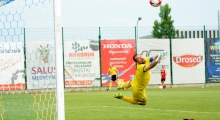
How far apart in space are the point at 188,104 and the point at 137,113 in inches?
156

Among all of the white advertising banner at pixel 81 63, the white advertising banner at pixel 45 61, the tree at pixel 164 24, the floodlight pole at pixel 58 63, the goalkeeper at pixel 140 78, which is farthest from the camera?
the tree at pixel 164 24

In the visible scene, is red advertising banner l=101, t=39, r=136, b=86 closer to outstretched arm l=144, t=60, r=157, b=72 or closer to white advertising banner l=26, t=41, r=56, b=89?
white advertising banner l=26, t=41, r=56, b=89

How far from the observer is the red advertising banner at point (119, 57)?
1371 inches

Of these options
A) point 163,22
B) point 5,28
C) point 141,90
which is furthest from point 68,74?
point 163,22

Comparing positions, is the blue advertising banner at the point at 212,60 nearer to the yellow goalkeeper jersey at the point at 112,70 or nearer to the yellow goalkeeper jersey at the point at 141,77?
the yellow goalkeeper jersey at the point at 112,70

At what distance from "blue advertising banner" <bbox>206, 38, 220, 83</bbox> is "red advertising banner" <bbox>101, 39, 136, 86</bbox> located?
5.55 meters

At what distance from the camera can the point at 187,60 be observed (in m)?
36.3

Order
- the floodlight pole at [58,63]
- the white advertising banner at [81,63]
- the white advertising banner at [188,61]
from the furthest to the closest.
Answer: the white advertising banner at [188,61]
the white advertising banner at [81,63]
the floodlight pole at [58,63]

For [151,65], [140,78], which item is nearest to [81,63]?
[140,78]

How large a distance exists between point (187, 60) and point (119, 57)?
487 centimetres

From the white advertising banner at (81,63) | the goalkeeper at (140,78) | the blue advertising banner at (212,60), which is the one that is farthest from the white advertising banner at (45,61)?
the blue advertising banner at (212,60)

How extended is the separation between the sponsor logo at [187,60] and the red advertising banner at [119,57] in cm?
329

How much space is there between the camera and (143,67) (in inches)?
550

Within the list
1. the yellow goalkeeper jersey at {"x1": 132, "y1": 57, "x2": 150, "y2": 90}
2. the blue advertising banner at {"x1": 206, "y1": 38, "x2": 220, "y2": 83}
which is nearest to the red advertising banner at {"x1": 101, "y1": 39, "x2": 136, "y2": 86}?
the blue advertising banner at {"x1": 206, "y1": 38, "x2": 220, "y2": 83}
